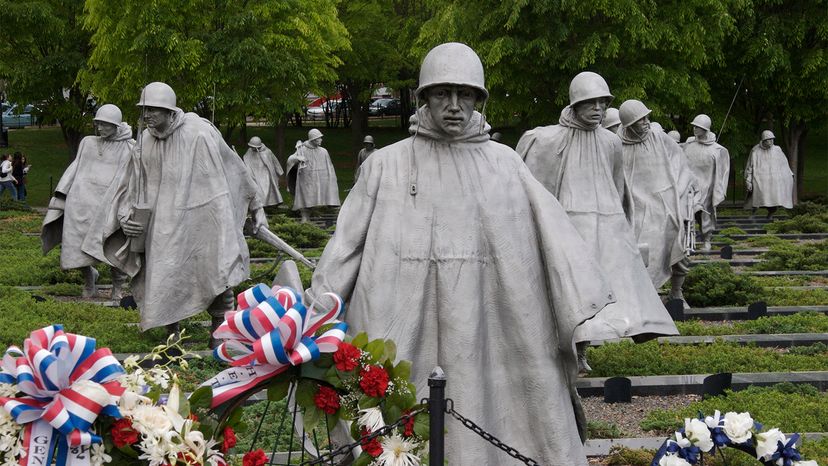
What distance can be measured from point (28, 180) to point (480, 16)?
17.2 m

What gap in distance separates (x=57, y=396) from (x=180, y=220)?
816 cm

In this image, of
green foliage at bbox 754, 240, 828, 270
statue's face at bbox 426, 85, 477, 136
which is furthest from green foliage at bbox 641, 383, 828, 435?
green foliage at bbox 754, 240, 828, 270

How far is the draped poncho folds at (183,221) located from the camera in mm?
12375

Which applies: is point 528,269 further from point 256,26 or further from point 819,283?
point 256,26

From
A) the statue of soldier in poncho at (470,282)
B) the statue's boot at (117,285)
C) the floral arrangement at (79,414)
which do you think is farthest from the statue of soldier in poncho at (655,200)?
the floral arrangement at (79,414)

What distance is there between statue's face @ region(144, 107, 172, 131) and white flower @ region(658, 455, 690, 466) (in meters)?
6.91

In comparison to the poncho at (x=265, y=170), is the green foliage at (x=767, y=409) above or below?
below

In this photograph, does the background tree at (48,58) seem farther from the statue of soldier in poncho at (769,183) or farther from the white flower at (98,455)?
the white flower at (98,455)

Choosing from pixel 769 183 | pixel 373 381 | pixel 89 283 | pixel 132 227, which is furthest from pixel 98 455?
pixel 769 183

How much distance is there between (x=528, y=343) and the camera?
22.2 ft

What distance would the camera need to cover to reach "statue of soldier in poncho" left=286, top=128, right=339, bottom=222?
32.2 m

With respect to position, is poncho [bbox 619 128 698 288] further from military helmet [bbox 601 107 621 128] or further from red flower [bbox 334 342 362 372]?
red flower [bbox 334 342 362 372]

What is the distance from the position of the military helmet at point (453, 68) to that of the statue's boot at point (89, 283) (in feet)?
38.3

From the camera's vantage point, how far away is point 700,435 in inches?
253
